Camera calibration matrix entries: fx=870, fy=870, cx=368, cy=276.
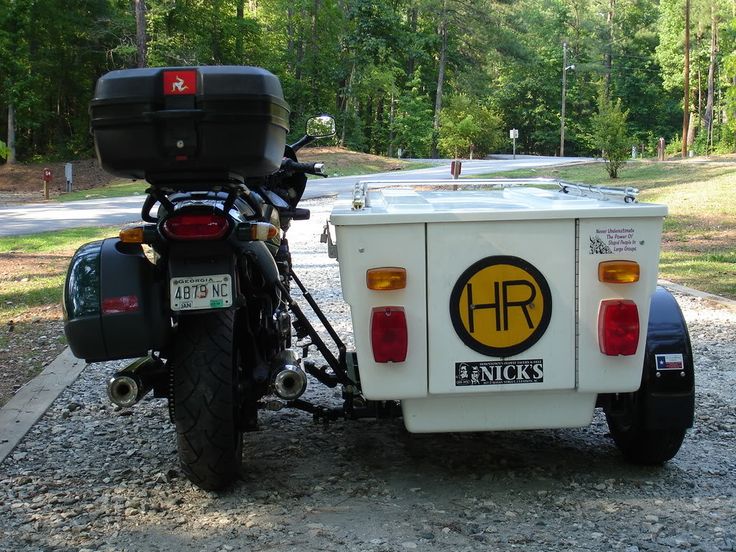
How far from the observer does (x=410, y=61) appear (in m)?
56.6

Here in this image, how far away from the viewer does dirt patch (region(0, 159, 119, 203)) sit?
3092 cm

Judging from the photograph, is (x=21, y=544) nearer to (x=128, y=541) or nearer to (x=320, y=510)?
(x=128, y=541)

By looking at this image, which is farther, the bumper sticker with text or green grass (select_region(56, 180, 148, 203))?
green grass (select_region(56, 180, 148, 203))

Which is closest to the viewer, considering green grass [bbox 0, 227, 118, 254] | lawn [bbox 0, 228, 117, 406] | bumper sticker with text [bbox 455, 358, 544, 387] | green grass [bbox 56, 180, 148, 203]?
bumper sticker with text [bbox 455, 358, 544, 387]

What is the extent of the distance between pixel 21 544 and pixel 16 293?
634cm

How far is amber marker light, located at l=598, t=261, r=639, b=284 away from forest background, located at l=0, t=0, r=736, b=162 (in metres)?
27.2

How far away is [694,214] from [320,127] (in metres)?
12.9

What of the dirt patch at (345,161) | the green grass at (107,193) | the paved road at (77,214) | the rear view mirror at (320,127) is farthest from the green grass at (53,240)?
the dirt patch at (345,161)

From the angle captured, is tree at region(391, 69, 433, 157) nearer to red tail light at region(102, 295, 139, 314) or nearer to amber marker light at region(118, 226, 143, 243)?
amber marker light at region(118, 226, 143, 243)

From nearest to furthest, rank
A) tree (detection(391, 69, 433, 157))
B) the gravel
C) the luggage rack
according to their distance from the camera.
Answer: the gravel → the luggage rack → tree (detection(391, 69, 433, 157))

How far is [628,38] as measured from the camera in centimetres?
6962

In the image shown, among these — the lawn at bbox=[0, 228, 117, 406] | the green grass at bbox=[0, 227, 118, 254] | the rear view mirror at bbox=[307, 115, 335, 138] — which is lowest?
the lawn at bbox=[0, 228, 117, 406]

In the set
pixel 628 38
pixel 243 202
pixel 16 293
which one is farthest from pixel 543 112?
pixel 243 202

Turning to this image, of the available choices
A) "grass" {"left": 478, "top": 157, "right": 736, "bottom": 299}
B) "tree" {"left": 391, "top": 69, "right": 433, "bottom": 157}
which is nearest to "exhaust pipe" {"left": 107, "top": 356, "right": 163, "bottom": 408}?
"grass" {"left": 478, "top": 157, "right": 736, "bottom": 299}
